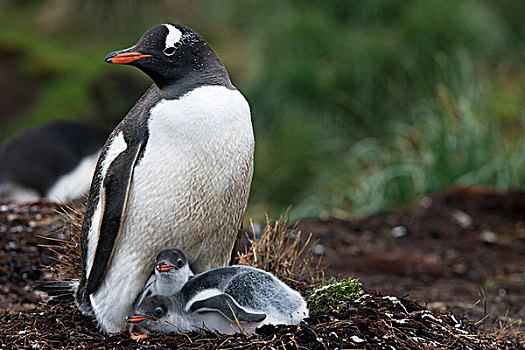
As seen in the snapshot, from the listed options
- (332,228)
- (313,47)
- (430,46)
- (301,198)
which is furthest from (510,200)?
(313,47)

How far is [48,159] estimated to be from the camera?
7359 millimetres

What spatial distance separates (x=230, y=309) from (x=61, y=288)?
1198mm

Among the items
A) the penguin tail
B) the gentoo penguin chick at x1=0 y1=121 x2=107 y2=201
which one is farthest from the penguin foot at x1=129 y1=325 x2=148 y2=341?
the gentoo penguin chick at x1=0 y1=121 x2=107 y2=201

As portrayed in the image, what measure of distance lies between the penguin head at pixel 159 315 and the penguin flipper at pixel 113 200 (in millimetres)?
334

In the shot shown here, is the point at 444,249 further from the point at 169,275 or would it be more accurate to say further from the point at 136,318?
the point at 136,318

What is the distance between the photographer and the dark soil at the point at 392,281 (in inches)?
121

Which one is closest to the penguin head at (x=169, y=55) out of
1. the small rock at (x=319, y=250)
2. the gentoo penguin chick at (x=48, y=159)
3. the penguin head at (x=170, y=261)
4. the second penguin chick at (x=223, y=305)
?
the penguin head at (x=170, y=261)

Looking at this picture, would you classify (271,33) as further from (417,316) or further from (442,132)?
(417,316)

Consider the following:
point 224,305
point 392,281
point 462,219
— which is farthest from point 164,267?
point 462,219

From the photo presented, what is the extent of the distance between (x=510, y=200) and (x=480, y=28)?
4.61m

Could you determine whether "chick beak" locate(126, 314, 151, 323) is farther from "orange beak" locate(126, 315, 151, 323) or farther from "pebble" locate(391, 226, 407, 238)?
"pebble" locate(391, 226, 407, 238)

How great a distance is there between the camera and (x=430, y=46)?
35.4 ft

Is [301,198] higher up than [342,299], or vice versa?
[342,299]

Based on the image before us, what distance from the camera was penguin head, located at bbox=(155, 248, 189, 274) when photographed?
317 cm
